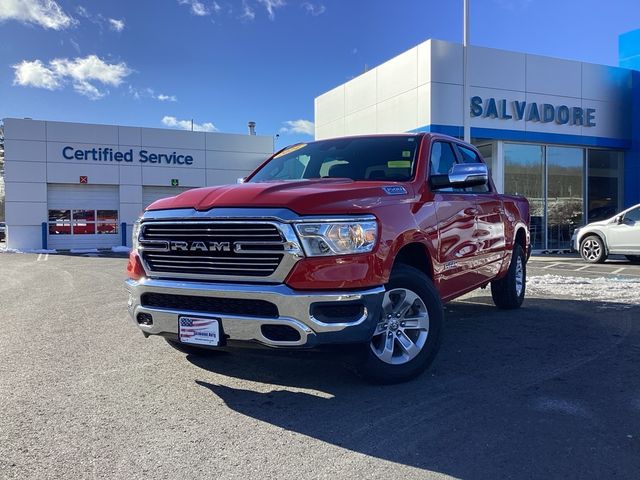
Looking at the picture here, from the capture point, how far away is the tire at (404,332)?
405cm

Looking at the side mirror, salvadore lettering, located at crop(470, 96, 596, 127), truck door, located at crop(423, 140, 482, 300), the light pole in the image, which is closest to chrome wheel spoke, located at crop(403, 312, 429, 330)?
truck door, located at crop(423, 140, 482, 300)

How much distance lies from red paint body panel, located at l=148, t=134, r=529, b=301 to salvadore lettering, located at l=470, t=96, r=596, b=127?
1336 centimetres

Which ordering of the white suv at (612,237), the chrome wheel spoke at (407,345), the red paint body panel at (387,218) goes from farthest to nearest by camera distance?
the white suv at (612,237) < the chrome wheel spoke at (407,345) < the red paint body panel at (387,218)

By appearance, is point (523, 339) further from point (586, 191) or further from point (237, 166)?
point (237, 166)

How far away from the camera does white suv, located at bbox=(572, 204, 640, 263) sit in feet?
45.8

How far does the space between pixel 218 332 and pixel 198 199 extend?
1014mm

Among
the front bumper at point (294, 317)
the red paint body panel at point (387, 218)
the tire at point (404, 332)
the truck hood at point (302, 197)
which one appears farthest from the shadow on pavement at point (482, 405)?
the truck hood at point (302, 197)

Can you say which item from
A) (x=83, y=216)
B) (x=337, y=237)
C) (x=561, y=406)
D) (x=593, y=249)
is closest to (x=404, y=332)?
(x=337, y=237)

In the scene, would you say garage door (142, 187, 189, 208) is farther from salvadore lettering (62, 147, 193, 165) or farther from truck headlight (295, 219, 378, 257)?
truck headlight (295, 219, 378, 257)

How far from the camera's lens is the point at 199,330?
12.5ft

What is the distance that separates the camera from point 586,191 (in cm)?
2120

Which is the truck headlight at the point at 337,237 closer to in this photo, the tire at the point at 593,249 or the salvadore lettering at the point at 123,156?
the tire at the point at 593,249

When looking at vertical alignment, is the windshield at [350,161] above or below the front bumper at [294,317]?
above

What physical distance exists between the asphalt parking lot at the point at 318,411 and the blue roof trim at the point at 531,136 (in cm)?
1258
